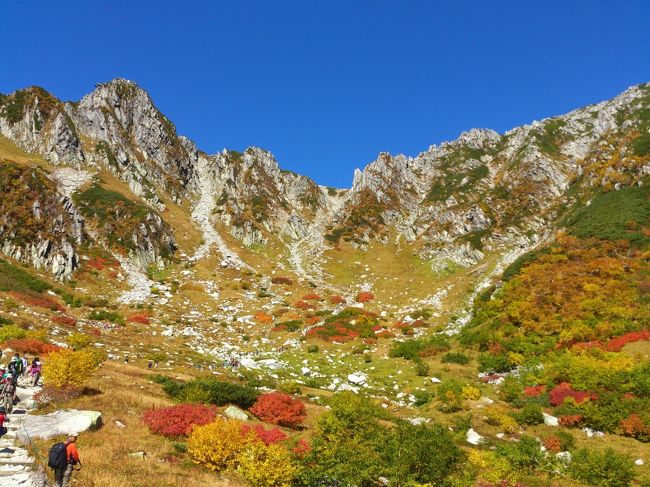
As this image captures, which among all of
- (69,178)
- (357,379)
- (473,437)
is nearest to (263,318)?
(357,379)

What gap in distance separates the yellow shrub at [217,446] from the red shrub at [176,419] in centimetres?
191

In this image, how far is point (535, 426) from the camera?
68.2 feet

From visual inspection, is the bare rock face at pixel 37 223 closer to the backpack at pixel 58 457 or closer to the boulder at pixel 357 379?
the boulder at pixel 357 379

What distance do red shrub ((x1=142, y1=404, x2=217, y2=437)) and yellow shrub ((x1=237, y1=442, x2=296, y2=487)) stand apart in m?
4.36

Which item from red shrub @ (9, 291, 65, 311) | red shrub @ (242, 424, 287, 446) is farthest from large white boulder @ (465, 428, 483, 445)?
red shrub @ (9, 291, 65, 311)

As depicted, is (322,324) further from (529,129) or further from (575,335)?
(529,129)

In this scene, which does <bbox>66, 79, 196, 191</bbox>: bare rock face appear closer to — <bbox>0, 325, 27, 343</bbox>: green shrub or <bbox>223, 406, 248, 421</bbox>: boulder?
<bbox>0, 325, 27, 343</bbox>: green shrub

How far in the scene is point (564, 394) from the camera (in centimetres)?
2262

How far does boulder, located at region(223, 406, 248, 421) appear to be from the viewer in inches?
742

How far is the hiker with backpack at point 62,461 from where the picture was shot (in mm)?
9414

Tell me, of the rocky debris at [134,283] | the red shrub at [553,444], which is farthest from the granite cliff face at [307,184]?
the red shrub at [553,444]

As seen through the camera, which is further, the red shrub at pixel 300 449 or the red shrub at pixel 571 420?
the red shrub at pixel 571 420

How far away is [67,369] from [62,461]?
30.4 ft

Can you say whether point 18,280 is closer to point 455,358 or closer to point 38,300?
point 38,300
